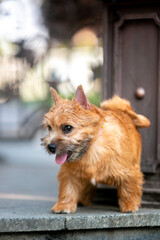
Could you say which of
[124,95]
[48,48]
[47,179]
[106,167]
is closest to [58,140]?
[106,167]

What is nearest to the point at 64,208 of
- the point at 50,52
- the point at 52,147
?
the point at 52,147

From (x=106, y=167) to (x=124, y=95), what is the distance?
122 cm

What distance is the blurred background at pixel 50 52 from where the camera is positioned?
32.6 feet

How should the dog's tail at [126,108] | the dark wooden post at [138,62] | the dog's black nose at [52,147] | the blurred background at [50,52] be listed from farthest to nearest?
the blurred background at [50,52] < the dark wooden post at [138,62] < the dog's tail at [126,108] < the dog's black nose at [52,147]

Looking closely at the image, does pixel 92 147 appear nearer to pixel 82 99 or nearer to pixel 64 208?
pixel 82 99

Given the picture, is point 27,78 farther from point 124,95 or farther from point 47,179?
point 124,95

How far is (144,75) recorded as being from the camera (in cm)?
432

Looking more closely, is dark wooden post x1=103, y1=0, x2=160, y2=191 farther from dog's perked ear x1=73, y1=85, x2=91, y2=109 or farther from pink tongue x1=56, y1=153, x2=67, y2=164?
pink tongue x1=56, y1=153, x2=67, y2=164

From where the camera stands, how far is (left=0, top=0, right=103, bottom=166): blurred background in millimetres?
9922

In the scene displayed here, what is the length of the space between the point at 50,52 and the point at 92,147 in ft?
27.7

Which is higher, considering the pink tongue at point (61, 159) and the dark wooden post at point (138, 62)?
the dark wooden post at point (138, 62)

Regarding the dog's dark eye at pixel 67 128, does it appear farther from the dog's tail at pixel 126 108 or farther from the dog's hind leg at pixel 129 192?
the dog's tail at pixel 126 108

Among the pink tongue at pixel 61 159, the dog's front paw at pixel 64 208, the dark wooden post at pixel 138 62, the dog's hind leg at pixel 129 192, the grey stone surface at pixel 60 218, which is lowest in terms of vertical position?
the grey stone surface at pixel 60 218

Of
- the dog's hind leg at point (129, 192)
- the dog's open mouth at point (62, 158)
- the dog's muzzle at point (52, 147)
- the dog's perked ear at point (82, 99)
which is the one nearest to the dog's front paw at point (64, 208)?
the dog's hind leg at point (129, 192)
